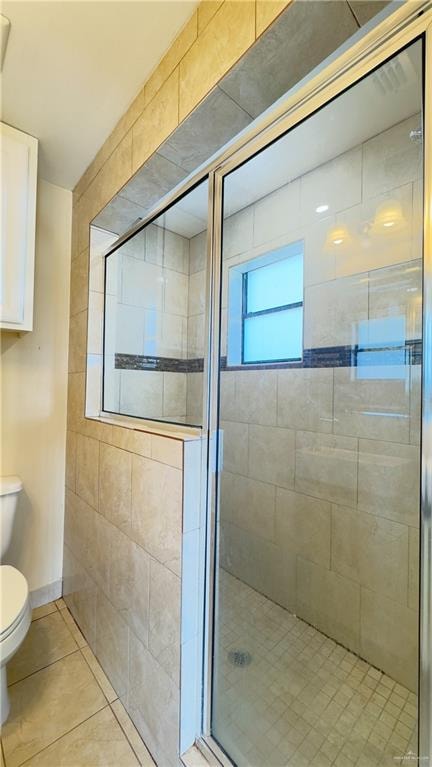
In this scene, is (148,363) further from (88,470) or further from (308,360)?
(308,360)

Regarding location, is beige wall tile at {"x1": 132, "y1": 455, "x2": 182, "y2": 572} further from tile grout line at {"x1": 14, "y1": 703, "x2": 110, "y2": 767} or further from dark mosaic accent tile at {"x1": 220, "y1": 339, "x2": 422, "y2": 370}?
tile grout line at {"x1": 14, "y1": 703, "x2": 110, "y2": 767}

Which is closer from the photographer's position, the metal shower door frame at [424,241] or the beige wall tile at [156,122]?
the metal shower door frame at [424,241]

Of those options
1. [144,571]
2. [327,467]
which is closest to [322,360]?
[327,467]

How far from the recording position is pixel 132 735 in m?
1.09

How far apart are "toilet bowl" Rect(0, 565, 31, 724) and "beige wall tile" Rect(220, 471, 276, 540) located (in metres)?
0.75

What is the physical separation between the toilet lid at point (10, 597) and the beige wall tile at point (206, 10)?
1.88 meters

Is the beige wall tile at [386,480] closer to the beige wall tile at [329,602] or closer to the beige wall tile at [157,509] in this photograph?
the beige wall tile at [329,602]

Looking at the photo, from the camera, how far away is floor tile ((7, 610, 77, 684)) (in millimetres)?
1356

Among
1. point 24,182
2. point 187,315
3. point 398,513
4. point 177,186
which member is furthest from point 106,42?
point 398,513

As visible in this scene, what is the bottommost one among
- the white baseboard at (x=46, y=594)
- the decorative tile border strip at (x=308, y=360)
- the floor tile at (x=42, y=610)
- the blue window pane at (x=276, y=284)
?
the floor tile at (x=42, y=610)

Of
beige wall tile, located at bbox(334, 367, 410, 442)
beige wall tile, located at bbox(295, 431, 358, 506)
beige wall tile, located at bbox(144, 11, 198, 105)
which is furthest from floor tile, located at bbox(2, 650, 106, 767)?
beige wall tile, located at bbox(144, 11, 198, 105)

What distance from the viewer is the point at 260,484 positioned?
1.43m

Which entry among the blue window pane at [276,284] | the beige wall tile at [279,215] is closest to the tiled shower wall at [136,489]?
the beige wall tile at [279,215]

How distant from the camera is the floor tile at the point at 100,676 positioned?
4.05 ft
